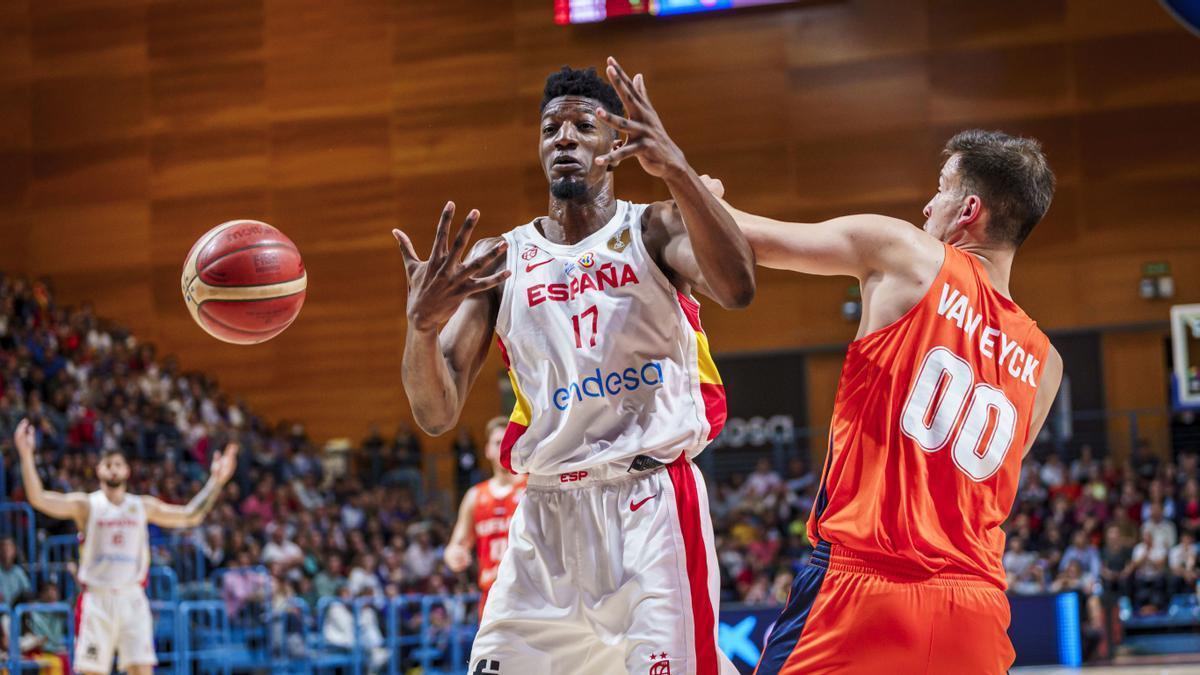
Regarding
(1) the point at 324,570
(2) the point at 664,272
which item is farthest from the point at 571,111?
(1) the point at 324,570

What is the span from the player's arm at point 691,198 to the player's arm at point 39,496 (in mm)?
8857

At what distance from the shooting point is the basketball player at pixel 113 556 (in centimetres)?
1155

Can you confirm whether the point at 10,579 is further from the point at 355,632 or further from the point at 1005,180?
the point at 1005,180

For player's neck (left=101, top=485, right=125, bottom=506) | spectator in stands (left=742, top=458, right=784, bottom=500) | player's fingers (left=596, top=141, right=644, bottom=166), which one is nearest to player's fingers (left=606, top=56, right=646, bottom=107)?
player's fingers (left=596, top=141, right=644, bottom=166)

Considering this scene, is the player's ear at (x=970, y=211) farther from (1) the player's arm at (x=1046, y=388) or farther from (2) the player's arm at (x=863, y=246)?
(1) the player's arm at (x=1046, y=388)

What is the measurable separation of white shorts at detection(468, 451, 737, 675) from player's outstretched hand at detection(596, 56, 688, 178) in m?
0.98

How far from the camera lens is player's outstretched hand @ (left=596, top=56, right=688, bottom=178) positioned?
3.59m

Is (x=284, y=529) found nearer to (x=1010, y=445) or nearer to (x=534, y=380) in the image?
(x=534, y=380)

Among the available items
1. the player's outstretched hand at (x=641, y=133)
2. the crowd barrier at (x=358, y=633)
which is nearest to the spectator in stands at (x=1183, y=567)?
the crowd barrier at (x=358, y=633)

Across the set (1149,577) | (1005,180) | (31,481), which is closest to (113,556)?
(31,481)

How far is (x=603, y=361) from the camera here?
4.16m

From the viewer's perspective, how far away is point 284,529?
17484mm

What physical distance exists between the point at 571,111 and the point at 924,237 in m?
1.38

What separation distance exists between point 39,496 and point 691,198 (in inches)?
374
